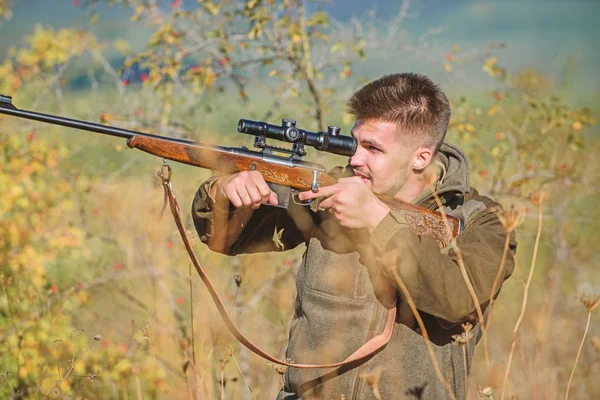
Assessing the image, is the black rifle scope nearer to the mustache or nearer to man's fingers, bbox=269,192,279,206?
the mustache

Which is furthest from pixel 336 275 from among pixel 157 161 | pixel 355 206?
pixel 157 161

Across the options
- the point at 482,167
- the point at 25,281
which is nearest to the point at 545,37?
the point at 482,167

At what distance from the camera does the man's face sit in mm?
3404

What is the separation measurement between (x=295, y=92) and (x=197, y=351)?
2651 mm

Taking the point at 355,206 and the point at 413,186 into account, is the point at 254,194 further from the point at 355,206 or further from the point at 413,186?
the point at 413,186

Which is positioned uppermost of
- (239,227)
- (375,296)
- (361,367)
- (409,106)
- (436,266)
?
(409,106)

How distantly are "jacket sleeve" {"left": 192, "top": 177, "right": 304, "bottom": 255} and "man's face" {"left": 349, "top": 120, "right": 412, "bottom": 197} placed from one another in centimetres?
49

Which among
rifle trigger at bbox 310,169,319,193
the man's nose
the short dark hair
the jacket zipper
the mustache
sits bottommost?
the jacket zipper

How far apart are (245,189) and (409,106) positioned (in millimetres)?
1104

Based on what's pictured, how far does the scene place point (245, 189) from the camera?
306cm

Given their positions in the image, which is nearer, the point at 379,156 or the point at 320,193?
the point at 320,193

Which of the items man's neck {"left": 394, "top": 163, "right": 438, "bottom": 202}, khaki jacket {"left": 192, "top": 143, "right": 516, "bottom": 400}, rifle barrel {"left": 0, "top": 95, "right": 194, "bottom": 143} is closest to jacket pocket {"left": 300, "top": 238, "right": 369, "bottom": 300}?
khaki jacket {"left": 192, "top": 143, "right": 516, "bottom": 400}

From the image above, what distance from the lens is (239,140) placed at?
666cm

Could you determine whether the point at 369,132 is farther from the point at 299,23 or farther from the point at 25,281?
the point at 25,281
